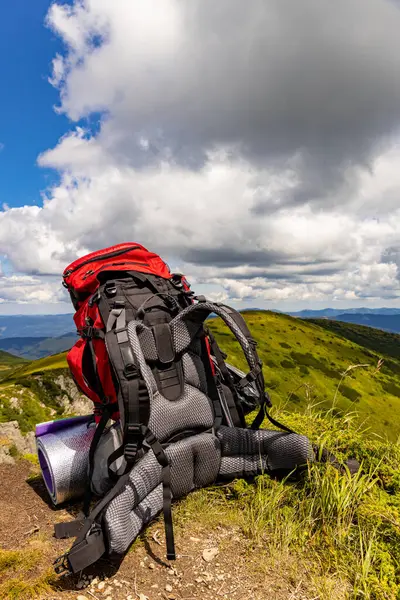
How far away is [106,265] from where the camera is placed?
6992mm

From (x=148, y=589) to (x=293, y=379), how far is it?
7523cm

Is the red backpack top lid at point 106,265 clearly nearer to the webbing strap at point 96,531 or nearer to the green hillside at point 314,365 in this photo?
the webbing strap at point 96,531

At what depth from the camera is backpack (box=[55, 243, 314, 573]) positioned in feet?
16.6

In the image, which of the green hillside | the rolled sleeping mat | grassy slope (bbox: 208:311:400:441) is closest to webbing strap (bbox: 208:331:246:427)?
the rolled sleeping mat

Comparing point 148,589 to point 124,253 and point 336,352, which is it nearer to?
point 124,253

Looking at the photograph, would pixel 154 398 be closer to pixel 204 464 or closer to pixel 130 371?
pixel 130 371

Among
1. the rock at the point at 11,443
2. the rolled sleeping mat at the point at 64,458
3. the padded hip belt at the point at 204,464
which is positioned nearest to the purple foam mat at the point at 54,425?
the rolled sleeping mat at the point at 64,458

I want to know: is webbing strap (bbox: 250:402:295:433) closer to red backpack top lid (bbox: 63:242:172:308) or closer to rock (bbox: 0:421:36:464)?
red backpack top lid (bbox: 63:242:172:308)

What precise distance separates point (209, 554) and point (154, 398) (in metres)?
2.21

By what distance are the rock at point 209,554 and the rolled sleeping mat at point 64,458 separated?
2603 millimetres

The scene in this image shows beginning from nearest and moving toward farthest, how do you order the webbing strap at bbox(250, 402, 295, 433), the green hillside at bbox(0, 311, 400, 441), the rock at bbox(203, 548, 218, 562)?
1. the rock at bbox(203, 548, 218, 562)
2. the webbing strap at bbox(250, 402, 295, 433)
3. the green hillside at bbox(0, 311, 400, 441)

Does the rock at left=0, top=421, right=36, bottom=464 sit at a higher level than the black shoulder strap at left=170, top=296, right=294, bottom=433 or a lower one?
lower

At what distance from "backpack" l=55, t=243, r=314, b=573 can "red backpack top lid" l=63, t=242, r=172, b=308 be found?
27 millimetres

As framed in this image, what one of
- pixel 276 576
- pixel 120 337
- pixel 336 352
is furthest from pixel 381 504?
pixel 336 352
